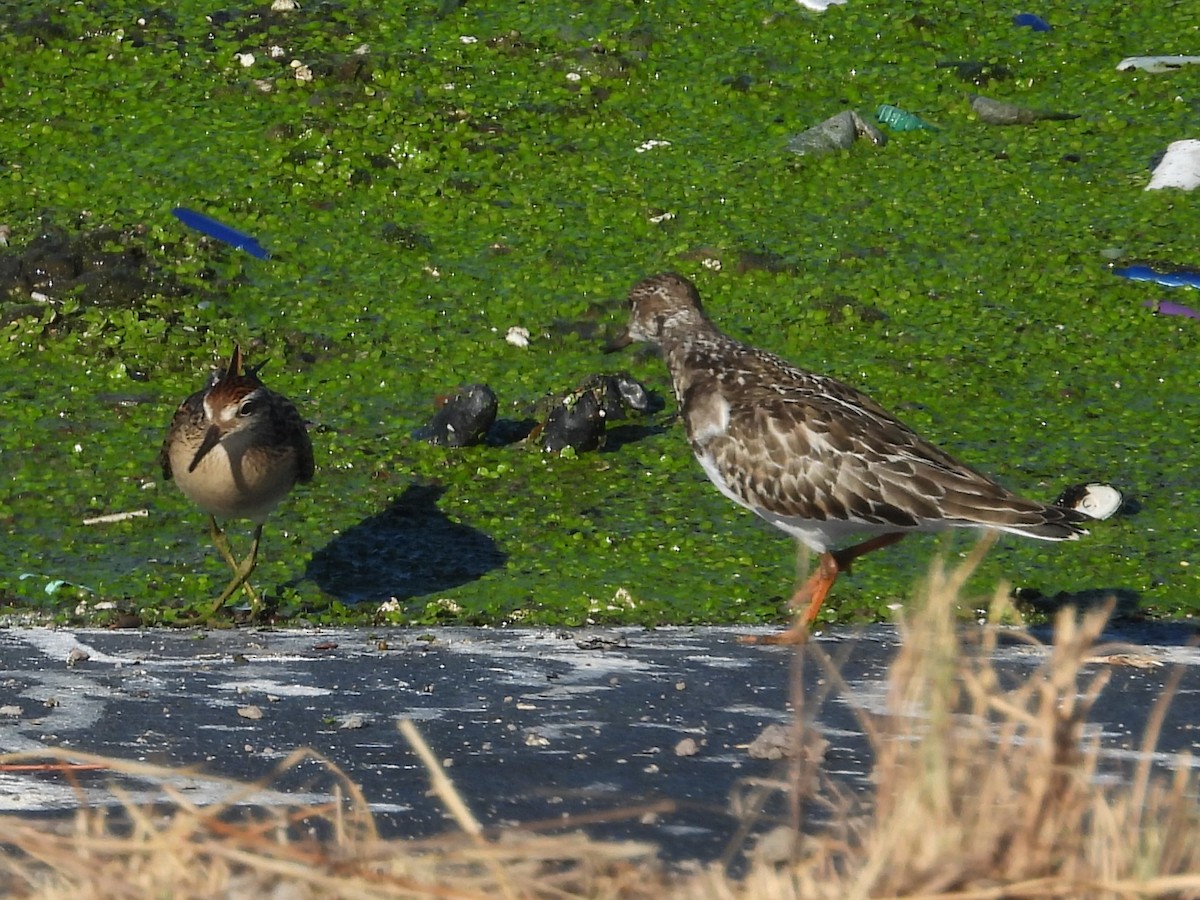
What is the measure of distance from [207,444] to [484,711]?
2.49 meters

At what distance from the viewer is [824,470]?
24.1 feet

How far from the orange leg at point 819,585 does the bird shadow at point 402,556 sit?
139 cm

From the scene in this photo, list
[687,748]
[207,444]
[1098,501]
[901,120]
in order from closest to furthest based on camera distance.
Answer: [687,748], [207,444], [1098,501], [901,120]

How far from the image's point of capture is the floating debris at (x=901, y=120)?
40.0 ft

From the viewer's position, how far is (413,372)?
9758 mm

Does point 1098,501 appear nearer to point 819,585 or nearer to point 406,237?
point 819,585

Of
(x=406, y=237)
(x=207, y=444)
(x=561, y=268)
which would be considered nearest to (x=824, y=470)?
(x=207, y=444)

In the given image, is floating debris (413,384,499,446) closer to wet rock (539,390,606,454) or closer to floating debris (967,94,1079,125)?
wet rock (539,390,606,454)

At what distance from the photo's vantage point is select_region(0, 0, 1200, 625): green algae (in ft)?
26.7

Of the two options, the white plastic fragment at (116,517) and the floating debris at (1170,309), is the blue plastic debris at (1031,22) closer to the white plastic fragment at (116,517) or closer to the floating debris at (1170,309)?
the floating debris at (1170,309)

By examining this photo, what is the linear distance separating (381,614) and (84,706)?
5.97 ft

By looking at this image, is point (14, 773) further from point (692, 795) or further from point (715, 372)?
point (715, 372)

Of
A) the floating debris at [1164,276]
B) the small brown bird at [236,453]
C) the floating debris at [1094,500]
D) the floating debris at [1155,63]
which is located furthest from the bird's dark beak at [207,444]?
the floating debris at [1155,63]

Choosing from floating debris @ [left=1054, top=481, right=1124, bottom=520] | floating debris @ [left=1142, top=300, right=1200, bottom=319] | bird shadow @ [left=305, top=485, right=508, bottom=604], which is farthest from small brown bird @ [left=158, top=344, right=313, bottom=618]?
floating debris @ [left=1142, top=300, right=1200, bottom=319]
